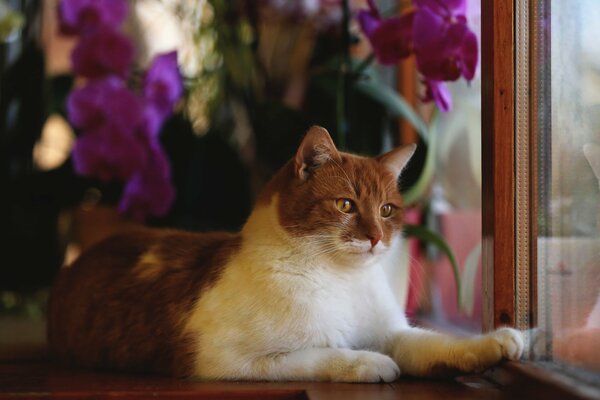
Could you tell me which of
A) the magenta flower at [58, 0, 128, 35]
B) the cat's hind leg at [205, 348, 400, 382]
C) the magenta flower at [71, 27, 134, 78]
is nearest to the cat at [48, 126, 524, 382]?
the cat's hind leg at [205, 348, 400, 382]

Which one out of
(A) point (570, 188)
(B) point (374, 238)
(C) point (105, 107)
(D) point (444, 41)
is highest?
(D) point (444, 41)

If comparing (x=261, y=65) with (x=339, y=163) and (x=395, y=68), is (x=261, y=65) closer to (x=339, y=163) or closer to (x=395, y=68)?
(x=395, y=68)

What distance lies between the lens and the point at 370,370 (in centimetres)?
111

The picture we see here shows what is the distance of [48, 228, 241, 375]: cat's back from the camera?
4.21 feet

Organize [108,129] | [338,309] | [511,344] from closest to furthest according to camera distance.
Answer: [511,344]
[338,309]
[108,129]

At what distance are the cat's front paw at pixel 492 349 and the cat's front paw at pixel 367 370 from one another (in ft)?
0.35

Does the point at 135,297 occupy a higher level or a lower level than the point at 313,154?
lower

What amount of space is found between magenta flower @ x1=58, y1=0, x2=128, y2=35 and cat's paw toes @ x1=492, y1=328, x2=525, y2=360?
4.76ft

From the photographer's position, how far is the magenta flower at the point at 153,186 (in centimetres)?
196

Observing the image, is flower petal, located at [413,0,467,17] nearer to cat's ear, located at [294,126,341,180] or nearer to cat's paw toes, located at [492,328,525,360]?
cat's ear, located at [294,126,341,180]

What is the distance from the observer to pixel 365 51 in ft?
9.11

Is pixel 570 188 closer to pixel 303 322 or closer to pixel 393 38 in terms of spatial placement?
pixel 303 322

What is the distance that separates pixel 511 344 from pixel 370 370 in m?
0.21

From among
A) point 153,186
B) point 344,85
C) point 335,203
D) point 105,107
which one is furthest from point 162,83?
point 335,203
